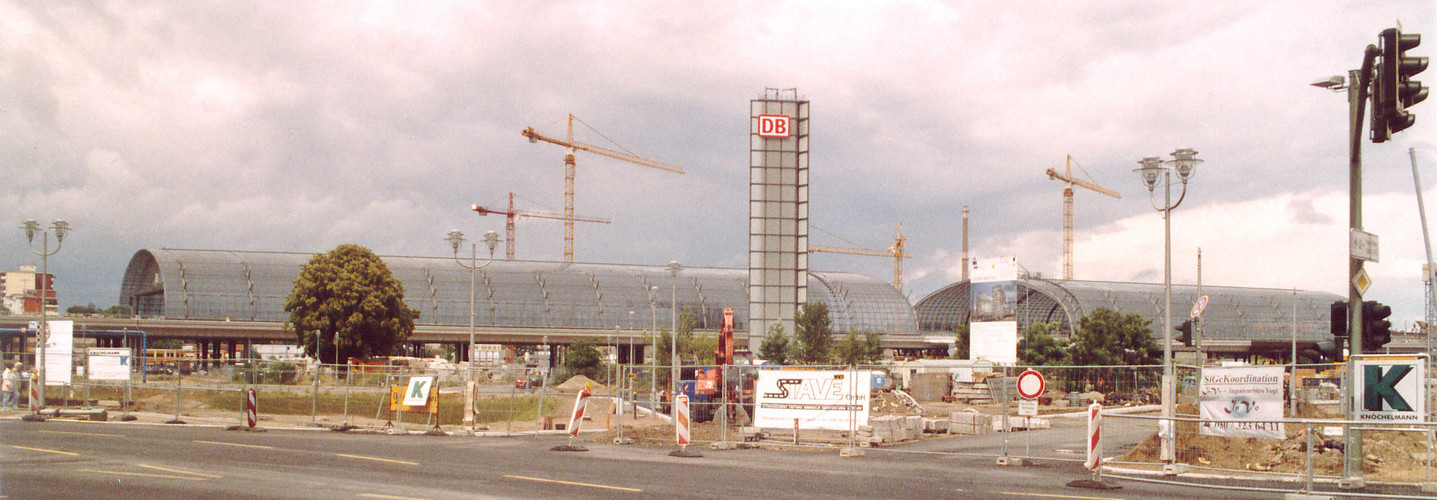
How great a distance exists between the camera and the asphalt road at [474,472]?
15.4m

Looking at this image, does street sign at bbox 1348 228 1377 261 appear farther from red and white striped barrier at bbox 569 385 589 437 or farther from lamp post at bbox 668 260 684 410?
red and white striped barrier at bbox 569 385 589 437

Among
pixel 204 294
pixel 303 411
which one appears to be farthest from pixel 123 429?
pixel 204 294

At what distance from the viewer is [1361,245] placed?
669 inches

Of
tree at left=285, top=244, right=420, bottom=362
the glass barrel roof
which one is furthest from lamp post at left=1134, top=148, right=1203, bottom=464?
the glass barrel roof

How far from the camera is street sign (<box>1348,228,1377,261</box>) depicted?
16.9 m

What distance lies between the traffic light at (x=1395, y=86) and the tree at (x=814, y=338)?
200 feet

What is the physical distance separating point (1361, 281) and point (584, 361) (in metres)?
68.5

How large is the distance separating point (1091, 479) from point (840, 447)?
25.9ft

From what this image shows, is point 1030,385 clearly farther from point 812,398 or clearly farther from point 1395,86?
point 1395,86

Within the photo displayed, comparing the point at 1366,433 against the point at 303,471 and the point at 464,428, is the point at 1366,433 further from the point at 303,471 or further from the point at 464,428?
the point at 464,428

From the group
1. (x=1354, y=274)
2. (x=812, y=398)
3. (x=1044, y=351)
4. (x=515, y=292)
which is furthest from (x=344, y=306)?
(x=1354, y=274)

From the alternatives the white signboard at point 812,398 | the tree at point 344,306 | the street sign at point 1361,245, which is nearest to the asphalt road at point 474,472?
the white signboard at point 812,398

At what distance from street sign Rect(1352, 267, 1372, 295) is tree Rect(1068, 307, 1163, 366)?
47591 millimetres

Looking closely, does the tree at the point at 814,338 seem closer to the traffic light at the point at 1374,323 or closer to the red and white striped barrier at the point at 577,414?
the red and white striped barrier at the point at 577,414
